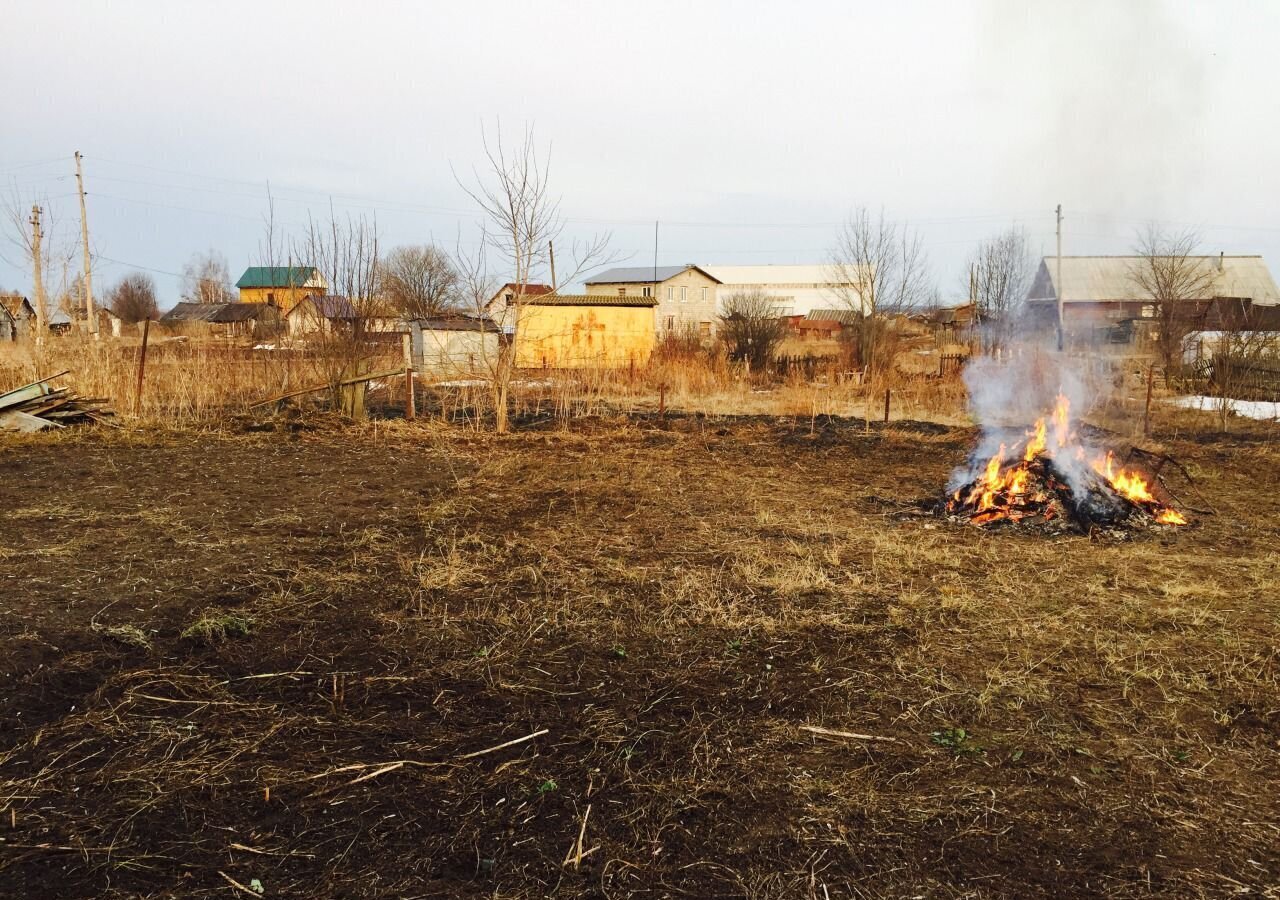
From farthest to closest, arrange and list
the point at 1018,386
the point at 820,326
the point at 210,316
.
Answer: the point at 210,316, the point at 820,326, the point at 1018,386

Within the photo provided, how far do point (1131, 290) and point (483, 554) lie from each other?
4603 cm

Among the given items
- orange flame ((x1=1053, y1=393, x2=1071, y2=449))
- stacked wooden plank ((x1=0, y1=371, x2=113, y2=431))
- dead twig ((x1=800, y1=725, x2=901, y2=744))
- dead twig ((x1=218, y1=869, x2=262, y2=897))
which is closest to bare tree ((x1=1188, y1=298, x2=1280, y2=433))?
orange flame ((x1=1053, y1=393, x2=1071, y2=449))

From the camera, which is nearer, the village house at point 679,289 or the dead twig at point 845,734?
the dead twig at point 845,734

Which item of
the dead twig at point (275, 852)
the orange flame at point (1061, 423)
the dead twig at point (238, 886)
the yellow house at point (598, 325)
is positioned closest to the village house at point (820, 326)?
the yellow house at point (598, 325)

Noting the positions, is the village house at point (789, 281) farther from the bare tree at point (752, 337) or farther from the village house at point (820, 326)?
the bare tree at point (752, 337)

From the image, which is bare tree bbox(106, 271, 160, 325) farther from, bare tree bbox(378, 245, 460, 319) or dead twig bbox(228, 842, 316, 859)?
dead twig bbox(228, 842, 316, 859)

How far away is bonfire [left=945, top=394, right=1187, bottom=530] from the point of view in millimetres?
7414

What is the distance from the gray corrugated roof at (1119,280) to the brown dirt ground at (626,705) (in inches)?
1616

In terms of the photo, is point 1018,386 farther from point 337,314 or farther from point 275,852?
point 275,852

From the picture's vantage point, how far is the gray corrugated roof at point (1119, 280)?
42688mm

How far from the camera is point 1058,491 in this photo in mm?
7602

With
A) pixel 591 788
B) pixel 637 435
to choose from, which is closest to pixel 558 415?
pixel 637 435

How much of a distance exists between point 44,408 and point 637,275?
55.8 meters

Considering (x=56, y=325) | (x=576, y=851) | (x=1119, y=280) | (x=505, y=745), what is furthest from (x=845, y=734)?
(x=1119, y=280)
